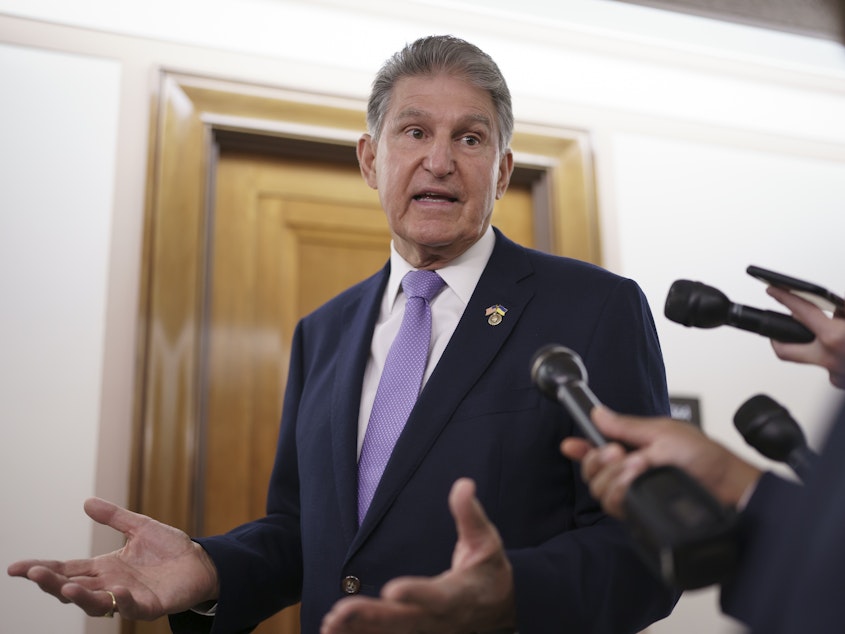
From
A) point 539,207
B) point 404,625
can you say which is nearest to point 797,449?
point 404,625

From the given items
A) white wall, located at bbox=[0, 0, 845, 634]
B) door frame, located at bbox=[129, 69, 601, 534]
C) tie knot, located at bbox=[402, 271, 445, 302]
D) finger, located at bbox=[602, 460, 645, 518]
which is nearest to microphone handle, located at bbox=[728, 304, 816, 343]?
finger, located at bbox=[602, 460, 645, 518]

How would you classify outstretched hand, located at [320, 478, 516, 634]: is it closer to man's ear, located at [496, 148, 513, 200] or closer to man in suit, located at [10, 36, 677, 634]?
man in suit, located at [10, 36, 677, 634]

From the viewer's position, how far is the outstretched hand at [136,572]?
117cm

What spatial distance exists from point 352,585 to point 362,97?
1.72m

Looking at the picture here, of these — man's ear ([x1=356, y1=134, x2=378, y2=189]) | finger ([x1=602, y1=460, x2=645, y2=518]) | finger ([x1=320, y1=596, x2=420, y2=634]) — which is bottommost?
finger ([x1=320, y1=596, x2=420, y2=634])

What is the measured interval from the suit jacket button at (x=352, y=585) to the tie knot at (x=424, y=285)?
529 millimetres

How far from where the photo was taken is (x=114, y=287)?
89.1 inches

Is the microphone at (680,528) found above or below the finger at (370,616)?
above

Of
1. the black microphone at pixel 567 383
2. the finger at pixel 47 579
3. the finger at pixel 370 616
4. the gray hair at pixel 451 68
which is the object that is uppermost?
the gray hair at pixel 451 68

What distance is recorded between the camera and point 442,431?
4.40 feet

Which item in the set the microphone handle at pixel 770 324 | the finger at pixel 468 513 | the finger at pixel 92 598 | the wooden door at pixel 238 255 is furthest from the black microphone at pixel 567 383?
the wooden door at pixel 238 255

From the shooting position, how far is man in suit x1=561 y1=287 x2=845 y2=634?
1.54ft

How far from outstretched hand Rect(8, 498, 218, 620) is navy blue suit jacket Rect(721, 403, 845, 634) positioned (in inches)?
37.5

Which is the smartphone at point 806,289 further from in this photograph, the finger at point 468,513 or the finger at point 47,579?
the finger at point 47,579
